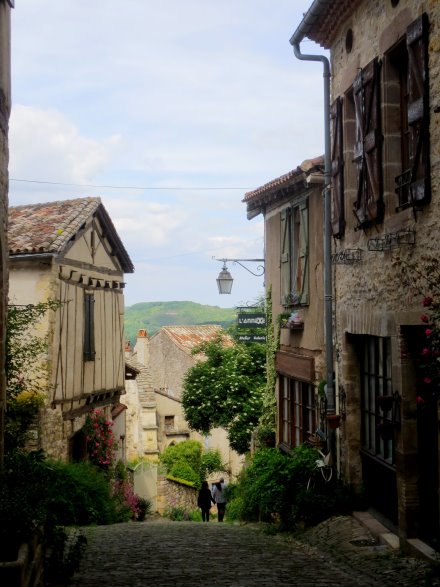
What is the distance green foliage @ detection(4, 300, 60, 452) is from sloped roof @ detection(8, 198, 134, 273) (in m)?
1.36

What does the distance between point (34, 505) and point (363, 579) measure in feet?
10.1

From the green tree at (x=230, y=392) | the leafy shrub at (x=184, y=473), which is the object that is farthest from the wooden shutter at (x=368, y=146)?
the leafy shrub at (x=184, y=473)

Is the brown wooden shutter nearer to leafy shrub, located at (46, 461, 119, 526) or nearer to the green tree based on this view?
leafy shrub, located at (46, 461, 119, 526)

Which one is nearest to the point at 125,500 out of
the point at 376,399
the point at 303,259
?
the point at 303,259

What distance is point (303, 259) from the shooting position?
12.5 meters

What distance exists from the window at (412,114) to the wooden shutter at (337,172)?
193 cm

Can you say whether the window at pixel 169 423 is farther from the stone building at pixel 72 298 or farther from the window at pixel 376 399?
the window at pixel 376 399

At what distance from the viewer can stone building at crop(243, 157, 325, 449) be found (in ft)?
39.1

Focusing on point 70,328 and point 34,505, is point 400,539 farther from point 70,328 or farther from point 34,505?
point 70,328

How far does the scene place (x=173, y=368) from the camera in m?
39.8

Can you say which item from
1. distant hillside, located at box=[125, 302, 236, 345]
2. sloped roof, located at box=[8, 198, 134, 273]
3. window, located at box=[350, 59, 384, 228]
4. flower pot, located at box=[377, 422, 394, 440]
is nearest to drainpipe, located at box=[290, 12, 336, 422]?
window, located at box=[350, 59, 384, 228]

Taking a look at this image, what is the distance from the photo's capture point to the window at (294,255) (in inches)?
490

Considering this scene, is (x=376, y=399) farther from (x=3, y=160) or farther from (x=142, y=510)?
(x=142, y=510)

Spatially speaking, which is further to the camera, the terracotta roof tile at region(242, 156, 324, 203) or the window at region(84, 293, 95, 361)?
the window at region(84, 293, 95, 361)
